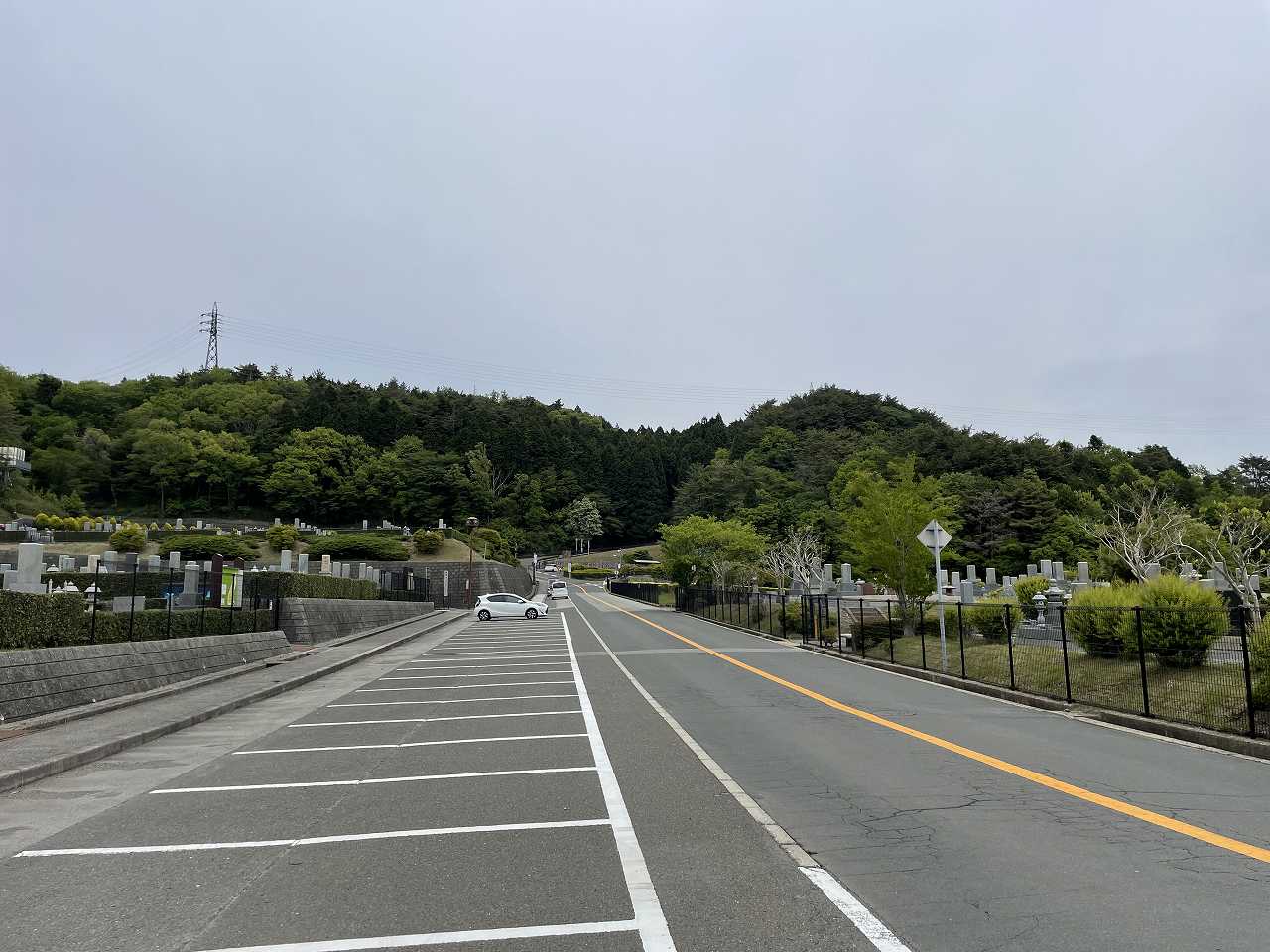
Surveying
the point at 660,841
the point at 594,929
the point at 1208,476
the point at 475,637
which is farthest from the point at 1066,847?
the point at 1208,476

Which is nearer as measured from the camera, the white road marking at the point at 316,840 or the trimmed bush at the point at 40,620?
the white road marking at the point at 316,840

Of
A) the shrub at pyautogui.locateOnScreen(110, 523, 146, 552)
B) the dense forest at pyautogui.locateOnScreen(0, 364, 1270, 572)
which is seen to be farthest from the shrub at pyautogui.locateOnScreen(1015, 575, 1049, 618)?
the shrub at pyautogui.locateOnScreen(110, 523, 146, 552)

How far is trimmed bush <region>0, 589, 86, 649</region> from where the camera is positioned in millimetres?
10914

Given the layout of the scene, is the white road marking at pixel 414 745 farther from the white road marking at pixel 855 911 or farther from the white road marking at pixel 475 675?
the white road marking at pixel 475 675

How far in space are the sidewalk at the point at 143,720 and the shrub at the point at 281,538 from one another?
49.7 metres

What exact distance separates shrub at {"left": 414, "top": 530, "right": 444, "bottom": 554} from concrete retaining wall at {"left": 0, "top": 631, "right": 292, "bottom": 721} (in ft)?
172

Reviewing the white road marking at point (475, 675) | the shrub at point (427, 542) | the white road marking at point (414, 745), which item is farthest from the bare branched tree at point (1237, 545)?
the shrub at point (427, 542)

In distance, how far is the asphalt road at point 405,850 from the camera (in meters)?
4.18

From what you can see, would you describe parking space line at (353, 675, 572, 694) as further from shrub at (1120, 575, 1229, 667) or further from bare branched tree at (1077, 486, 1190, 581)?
bare branched tree at (1077, 486, 1190, 581)

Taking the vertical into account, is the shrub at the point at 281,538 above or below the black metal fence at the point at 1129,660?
above

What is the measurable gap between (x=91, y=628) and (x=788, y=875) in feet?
42.0

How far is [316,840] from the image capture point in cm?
596

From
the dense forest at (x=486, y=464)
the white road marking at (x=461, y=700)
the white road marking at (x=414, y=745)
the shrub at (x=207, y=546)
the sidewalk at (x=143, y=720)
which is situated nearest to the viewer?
the sidewalk at (x=143, y=720)

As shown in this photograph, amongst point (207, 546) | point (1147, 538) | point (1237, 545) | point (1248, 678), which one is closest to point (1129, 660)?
point (1248, 678)
